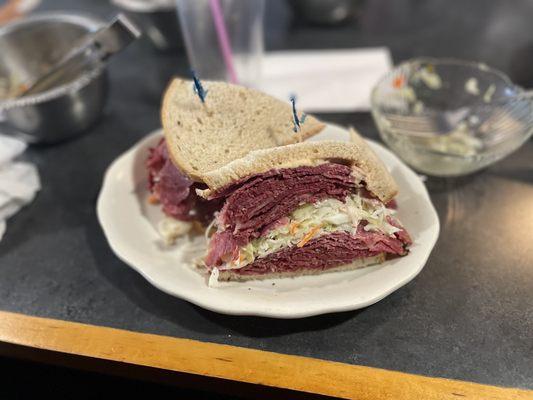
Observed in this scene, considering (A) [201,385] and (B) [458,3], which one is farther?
(B) [458,3]

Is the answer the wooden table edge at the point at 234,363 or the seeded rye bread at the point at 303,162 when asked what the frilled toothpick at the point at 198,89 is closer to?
the seeded rye bread at the point at 303,162

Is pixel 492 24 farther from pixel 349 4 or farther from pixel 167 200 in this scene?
pixel 167 200

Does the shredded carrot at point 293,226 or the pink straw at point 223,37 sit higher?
the pink straw at point 223,37

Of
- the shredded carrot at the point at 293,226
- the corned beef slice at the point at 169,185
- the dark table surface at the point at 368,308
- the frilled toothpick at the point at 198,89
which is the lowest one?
the dark table surface at the point at 368,308

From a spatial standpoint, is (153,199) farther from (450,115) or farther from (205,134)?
(450,115)

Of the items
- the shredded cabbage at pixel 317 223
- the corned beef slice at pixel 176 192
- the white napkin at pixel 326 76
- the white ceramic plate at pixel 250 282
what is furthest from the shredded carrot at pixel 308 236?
the white napkin at pixel 326 76

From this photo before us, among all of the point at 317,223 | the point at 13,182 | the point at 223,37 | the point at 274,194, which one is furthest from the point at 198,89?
the point at 13,182

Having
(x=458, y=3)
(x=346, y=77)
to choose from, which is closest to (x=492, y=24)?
(x=458, y=3)

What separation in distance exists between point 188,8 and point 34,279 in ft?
3.48

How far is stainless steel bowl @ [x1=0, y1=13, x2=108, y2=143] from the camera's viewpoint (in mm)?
1509

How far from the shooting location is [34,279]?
4.06 feet

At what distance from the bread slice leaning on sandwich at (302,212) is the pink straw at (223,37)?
818 mm

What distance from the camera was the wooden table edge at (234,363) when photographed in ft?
3.03

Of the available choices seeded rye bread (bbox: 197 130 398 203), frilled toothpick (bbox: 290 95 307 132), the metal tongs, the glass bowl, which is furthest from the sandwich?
the metal tongs
